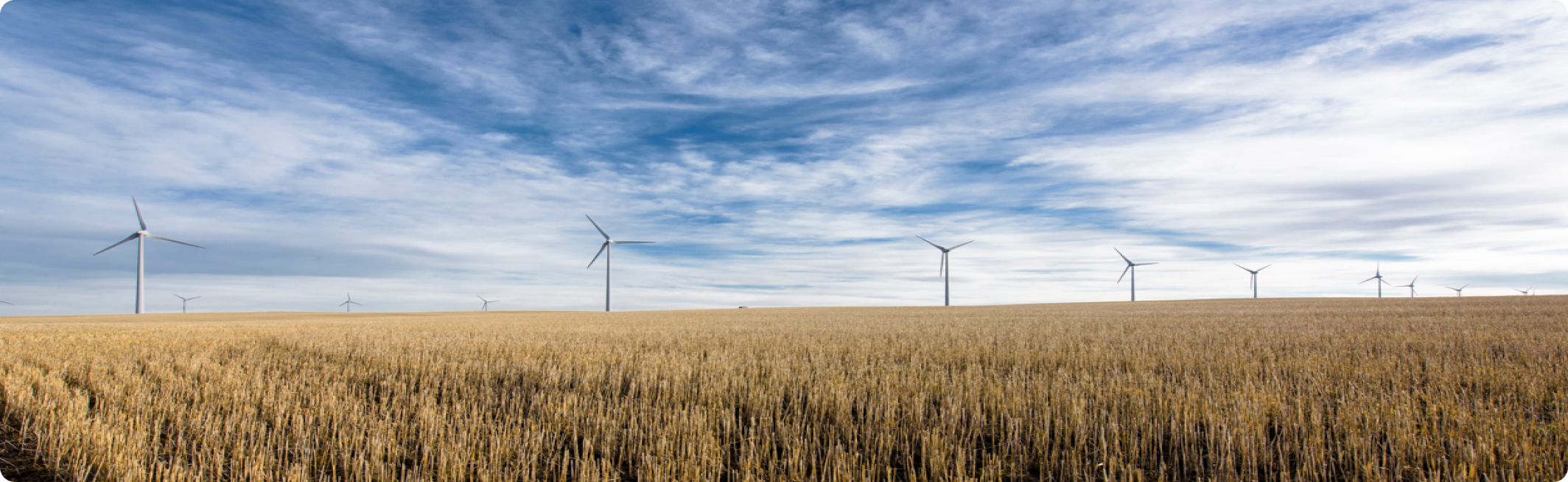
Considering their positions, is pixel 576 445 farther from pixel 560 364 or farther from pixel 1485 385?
pixel 1485 385

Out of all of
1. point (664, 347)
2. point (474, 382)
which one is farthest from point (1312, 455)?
point (664, 347)

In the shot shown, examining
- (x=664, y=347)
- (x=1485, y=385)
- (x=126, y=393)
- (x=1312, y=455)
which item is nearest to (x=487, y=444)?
(x=126, y=393)

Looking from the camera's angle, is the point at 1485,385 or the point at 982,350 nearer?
the point at 1485,385

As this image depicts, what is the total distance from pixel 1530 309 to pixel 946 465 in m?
41.0

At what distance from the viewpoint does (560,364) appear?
13.6 meters

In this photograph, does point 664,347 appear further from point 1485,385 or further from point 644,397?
point 1485,385

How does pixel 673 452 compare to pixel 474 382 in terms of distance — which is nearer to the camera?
pixel 673 452

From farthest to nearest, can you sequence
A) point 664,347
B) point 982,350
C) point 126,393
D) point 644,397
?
1. point 664,347
2. point 982,350
3. point 126,393
4. point 644,397

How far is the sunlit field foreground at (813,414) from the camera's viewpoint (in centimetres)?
666

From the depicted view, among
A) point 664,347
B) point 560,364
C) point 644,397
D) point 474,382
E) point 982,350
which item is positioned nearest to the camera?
point 644,397

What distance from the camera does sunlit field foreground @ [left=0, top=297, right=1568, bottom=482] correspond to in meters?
6.66

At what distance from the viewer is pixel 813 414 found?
8680mm

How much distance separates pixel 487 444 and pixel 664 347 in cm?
1051

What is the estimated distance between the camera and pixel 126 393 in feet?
34.7
